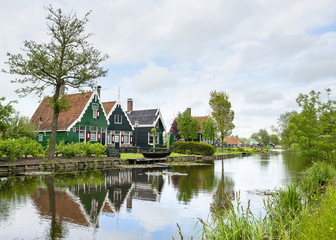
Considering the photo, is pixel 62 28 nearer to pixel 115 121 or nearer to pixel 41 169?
pixel 41 169

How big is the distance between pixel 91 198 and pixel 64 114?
29.5 m

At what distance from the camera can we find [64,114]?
1614 inches

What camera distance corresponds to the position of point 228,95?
63281 millimetres

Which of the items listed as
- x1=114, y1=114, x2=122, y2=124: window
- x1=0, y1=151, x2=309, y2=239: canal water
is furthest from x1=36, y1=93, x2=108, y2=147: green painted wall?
x1=0, y1=151, x2=309, y2=239: canal water

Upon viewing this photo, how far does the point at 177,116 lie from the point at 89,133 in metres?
25.0

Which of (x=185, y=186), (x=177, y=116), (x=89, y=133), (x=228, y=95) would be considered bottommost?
(x=185, y=186)

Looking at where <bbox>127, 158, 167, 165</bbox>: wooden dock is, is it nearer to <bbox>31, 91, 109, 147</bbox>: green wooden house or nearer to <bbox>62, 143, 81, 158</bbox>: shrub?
<bbox>62, 143, 81, 158</bbox>: shrub

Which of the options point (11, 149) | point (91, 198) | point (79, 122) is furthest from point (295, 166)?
point (11, 149)

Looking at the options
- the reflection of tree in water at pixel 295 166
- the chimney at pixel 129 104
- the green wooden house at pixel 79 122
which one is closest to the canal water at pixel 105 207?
the reflection of tree in water at pixel 295 166

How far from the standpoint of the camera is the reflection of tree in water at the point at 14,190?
1159cm

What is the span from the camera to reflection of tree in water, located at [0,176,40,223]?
11586mm

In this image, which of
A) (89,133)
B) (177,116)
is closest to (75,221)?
(89,133)

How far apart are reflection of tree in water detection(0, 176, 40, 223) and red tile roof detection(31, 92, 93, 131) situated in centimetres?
1951

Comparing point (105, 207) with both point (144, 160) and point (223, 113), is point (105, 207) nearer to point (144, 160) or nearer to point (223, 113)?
point (144, 160)
